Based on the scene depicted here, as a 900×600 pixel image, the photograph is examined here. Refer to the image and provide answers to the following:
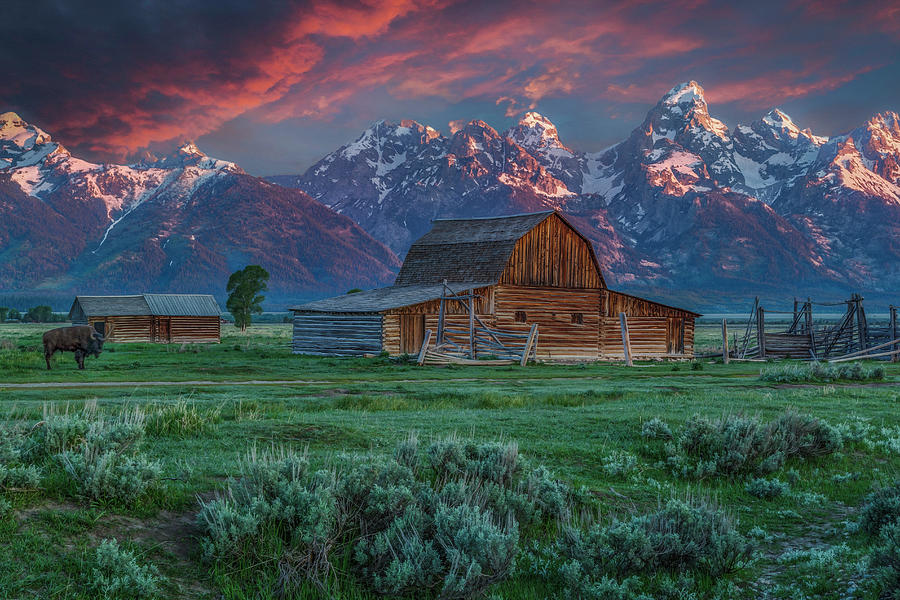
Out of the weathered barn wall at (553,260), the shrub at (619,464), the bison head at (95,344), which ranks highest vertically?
the weathered barn wall at (553,260)

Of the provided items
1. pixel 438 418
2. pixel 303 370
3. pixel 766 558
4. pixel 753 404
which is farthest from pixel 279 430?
pixel 303 370

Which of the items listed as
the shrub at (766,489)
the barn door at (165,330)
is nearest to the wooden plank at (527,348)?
the shrub at (766,489)

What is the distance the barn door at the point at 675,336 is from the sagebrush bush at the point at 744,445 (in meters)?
36.0

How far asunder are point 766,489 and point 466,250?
121 feet

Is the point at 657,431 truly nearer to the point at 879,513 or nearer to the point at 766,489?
the point at 766,489

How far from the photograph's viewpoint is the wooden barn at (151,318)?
61.3 m

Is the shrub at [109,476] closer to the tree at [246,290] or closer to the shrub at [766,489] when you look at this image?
the shrub at [766,489]

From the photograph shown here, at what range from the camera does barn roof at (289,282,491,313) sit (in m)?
40.3

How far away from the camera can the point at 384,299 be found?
4341 centimetres

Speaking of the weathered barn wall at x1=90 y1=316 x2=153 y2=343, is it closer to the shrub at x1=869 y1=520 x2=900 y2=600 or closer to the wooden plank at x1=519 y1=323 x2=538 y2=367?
the wooden plank at x1=519 y1=323 x2=538 y2=367

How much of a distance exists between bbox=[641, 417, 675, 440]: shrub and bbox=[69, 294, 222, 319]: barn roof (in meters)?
56.7

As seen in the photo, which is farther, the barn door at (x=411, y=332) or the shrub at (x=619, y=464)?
the barn door at (x=411, y=332)

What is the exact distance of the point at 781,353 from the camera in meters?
43.1

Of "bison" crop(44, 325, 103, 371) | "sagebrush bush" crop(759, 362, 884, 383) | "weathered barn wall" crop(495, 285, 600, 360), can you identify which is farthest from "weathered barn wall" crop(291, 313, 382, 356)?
"sagebrush bush" crop(759, 362, 884, 383)
